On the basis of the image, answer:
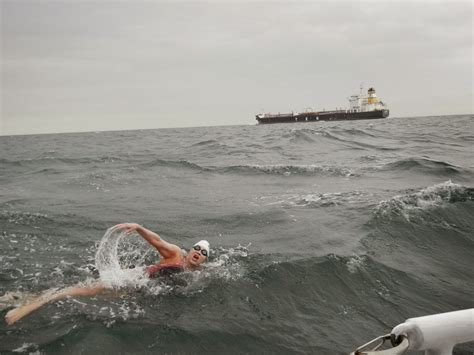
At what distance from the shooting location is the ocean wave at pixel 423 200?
10.8 meters

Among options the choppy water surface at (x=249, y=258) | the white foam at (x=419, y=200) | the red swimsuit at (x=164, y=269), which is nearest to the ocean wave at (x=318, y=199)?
the choppy water surface at (x=249, y=258)

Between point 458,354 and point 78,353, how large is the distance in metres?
4.55

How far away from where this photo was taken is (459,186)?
1290cm

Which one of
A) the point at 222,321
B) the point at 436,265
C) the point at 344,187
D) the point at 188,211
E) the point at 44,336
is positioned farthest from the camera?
the point at 344,187

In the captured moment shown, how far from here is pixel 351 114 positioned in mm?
90938

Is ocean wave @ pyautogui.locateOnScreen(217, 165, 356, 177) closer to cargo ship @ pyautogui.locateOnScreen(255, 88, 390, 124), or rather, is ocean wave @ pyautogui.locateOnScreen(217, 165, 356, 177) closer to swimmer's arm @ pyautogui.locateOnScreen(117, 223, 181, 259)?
swimmer's arm @ pyautogui.locateOnScreen(117, 223, 181, 259)

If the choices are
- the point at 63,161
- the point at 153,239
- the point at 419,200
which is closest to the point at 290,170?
the point at 419,200

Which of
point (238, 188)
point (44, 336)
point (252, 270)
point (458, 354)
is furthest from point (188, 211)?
point (458, 354)

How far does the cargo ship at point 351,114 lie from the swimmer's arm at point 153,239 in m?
87.4

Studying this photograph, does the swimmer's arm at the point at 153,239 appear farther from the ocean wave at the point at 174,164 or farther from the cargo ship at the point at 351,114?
the cargo ship at the point at 351,114

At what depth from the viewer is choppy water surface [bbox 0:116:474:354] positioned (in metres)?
5.36

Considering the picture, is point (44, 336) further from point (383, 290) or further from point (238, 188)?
point (238, 188)

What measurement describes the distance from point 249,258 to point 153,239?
242cm

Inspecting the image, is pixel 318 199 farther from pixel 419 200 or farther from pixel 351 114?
pixel 351 114
